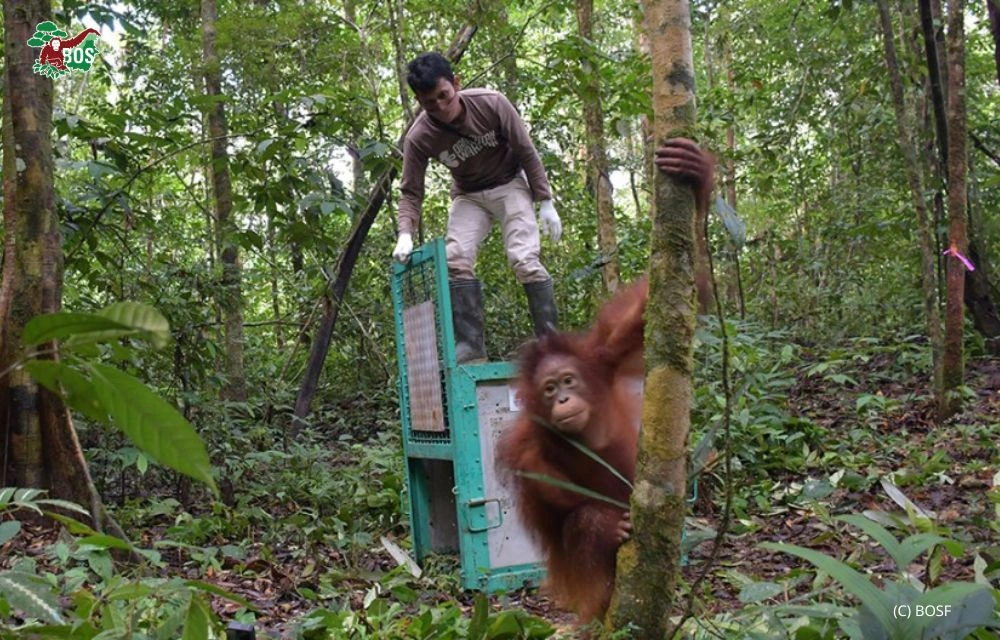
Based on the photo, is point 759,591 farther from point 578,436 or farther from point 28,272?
point 28,272

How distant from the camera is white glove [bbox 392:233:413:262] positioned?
3910 millimetres

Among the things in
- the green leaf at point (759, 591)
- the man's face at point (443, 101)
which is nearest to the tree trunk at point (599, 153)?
the man's face at point (443, 101)

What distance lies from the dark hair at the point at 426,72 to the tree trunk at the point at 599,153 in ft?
4.80

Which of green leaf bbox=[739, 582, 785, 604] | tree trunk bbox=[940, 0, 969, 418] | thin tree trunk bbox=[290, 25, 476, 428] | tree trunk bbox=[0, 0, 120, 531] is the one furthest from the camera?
thin tree trunk bbox=[290, 25, 476, 428]

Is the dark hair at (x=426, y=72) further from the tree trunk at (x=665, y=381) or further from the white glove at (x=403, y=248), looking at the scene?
the tree trunk at (x=665, y=381)

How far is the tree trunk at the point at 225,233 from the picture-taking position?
495cm

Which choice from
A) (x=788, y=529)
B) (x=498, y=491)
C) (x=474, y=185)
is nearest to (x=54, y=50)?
(x=474, y=185)

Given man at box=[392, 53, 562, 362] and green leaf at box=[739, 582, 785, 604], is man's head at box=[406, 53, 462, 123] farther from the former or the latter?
green leaf at box=[739, 582, 785, 604]

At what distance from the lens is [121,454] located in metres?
3.63

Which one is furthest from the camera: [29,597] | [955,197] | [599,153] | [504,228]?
[599,153]

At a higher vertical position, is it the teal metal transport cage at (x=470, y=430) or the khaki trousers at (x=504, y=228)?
the khaki trousers at (x=504, y=228)

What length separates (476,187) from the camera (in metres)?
4.23

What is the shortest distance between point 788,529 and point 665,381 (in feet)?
7.72

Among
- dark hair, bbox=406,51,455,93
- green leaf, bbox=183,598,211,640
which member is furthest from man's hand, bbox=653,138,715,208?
dark hair, bbox=406,51,455,93
